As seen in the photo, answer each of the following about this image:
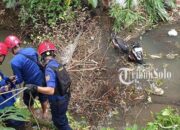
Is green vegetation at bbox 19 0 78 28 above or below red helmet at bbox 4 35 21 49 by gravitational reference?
above

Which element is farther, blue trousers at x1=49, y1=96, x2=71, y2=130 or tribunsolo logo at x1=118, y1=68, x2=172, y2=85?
tribunsolo logo at x1=118, y1=68, x2=172, y2=85

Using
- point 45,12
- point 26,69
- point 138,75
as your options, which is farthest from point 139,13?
point 26,69

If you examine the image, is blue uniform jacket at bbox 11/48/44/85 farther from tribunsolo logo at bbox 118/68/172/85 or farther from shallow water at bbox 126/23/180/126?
tribunsolo logo at bbox 118/68/172/85

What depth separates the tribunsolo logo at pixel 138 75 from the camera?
26.5 feet

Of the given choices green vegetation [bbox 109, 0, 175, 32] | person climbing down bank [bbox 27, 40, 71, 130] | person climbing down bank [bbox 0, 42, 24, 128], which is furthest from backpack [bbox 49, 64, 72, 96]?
green vegetation [bbox 109, 0, 175, 32]

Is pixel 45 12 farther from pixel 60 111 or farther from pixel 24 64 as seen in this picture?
pixel 60 111

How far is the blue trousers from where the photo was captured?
5.66 meters

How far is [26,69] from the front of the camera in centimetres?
587

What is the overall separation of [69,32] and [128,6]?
4.73 ft

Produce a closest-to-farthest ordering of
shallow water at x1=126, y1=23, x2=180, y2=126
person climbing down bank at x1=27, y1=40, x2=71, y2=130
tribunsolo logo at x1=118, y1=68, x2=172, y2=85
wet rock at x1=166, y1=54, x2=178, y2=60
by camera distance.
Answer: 1. person climbing down bank at x1=27, y1=40, x2=71, y2=130
2. shallow water at x1=126, y1=23, x2=180, y2=126
3. tribunsolo logo at x1=118, y1=68, x2=172, y2=85
4. wet rock at x1=166, y1=54, x2=178, y2=60

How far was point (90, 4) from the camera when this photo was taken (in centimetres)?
947

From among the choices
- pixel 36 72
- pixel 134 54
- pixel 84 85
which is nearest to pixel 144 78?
pixel 134 54

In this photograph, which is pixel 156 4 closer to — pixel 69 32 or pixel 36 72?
pixel 69 32

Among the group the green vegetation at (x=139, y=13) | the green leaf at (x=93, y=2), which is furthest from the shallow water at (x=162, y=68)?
the green leaf at (x=93, y=2)
